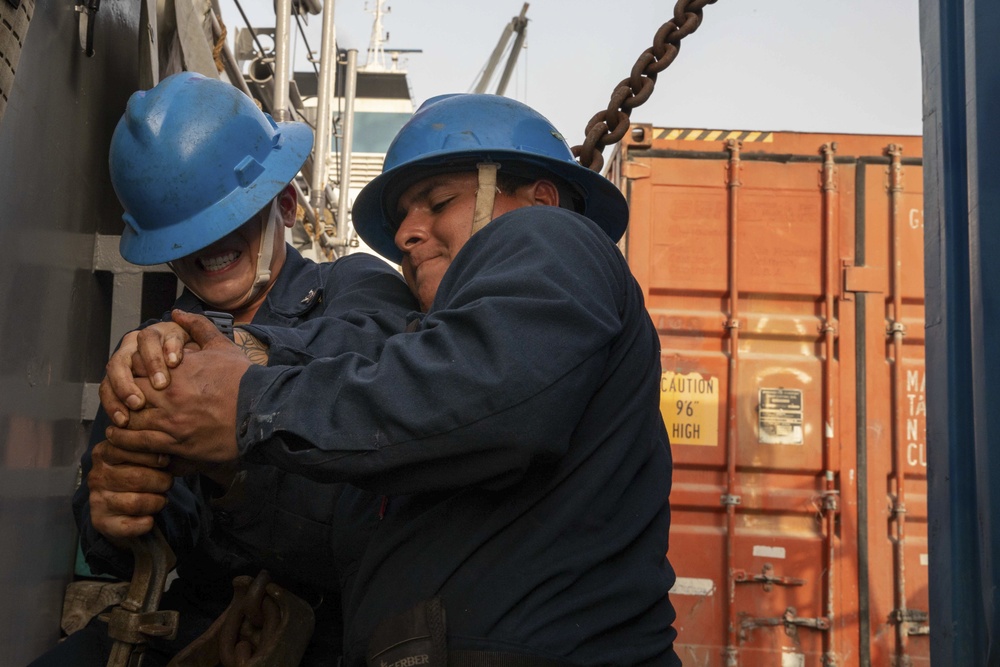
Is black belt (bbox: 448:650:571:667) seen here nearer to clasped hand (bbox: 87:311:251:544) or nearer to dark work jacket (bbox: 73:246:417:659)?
clasped hand (bbox: 87:311:251:544)

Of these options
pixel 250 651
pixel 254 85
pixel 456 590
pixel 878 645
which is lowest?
pixel 878 645

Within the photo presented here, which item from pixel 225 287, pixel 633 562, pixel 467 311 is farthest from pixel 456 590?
pixel 225 287

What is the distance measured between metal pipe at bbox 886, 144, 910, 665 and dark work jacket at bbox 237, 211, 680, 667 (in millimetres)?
4918

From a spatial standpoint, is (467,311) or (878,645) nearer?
(467,311)

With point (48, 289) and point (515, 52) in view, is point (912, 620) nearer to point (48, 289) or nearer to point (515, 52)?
point (48, 289)

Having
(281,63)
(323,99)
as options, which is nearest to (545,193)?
(281,63)

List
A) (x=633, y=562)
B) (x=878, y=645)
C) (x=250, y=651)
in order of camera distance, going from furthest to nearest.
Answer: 1. (x=878, y=645)
2. (x=250, y=651)
3. (x=633, y=562)

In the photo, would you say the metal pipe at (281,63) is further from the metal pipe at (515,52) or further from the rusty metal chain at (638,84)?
the metal pipe at (515,52)

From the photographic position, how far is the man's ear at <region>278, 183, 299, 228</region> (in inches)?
116

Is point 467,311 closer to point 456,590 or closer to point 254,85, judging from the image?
point 456,590

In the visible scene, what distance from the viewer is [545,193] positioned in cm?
238

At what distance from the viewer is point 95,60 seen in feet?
9.95

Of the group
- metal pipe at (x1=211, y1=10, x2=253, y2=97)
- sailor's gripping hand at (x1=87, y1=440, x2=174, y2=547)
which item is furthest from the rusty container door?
sailor's gripping hand at (x1=87, y1=440, x2=174, y2=547)

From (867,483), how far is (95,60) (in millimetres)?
5222
